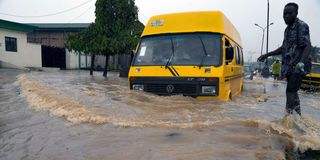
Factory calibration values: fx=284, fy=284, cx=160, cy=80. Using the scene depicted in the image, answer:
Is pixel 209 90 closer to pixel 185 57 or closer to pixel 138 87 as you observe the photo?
pixel 185 57

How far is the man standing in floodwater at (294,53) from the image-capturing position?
4.16m

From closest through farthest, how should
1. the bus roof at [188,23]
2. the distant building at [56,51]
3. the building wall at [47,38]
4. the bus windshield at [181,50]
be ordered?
the bus windshield at [181,50] < the bus roof at [188,23] < the distant building at [56,51] < the building wall at [47,38]

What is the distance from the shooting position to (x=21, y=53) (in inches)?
922

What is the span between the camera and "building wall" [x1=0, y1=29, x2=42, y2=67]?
21.8 meters

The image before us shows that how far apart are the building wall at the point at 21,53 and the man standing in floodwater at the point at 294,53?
72.9 feet

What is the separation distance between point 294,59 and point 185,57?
2.35 metres

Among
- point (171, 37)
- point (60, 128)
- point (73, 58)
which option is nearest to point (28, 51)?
point (73, 58)

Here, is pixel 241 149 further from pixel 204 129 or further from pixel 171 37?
pixel 171 37

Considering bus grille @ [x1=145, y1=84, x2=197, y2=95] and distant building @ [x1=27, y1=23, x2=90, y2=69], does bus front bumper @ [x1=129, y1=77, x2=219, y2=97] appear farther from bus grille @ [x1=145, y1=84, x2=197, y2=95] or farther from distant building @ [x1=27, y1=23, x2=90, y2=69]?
distant building @ [x1=27, y1=23, x2=90, y2=69]

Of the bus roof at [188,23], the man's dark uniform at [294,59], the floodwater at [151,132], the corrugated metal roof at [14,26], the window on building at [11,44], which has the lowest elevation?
the floodwater at [151,132]

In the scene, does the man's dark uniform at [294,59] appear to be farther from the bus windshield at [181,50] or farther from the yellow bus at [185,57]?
the bus windshield at [181,50]

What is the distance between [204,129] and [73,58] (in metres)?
27.2

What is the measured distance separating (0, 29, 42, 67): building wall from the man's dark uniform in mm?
22244

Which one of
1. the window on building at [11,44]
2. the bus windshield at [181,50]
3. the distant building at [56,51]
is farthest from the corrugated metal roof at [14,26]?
the bus windshield at [181,50]
